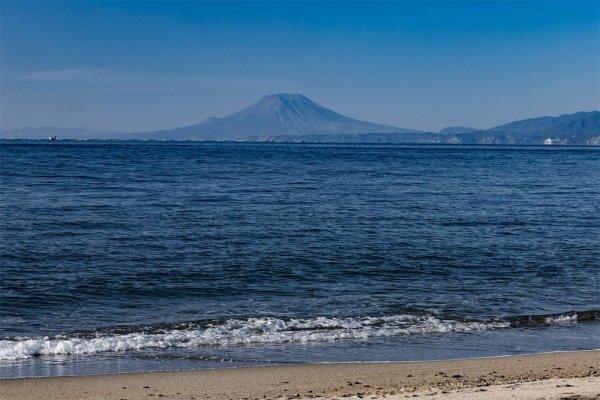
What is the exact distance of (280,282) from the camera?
63.8 feet

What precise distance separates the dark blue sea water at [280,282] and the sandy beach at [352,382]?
86 centimetres

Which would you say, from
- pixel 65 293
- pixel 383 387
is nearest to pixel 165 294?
pixel 65 293

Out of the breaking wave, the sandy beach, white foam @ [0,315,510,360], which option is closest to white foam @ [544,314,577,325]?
the breaking wave

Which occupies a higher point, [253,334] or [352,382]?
[352,382]

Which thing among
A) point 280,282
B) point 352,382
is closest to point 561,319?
point 280,282

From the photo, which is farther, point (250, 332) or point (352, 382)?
point (250, 332)

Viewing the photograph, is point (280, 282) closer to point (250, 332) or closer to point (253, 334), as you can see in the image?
point (250, 332)

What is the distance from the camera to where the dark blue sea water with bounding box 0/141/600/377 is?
14.0 metres

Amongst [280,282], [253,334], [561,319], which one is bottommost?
[561,319]

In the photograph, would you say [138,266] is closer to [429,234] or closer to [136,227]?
[136,227]

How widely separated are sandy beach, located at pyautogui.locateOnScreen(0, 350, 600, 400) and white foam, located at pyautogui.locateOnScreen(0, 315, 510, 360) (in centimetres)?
195

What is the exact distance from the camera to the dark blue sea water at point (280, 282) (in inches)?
551

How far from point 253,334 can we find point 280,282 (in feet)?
15.4

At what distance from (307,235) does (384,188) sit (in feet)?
74.7
